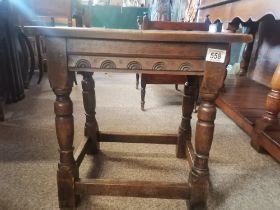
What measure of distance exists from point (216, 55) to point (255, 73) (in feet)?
6.43

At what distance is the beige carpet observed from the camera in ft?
3.16

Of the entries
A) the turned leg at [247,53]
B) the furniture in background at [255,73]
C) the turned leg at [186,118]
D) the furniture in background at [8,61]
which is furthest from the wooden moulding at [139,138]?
the turned leg at [247,53]

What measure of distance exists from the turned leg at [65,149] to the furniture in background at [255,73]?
836mm

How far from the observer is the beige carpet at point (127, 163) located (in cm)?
96

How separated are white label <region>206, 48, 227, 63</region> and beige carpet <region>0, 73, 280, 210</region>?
556mm

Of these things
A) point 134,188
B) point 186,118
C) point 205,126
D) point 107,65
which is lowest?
point 134,188

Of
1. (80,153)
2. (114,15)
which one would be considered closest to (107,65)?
(80,153)

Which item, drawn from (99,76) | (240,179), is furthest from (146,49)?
(99,76)

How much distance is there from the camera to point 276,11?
3.14 feet

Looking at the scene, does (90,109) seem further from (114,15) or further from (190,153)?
(114,15)

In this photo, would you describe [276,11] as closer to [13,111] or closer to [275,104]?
[275,104]

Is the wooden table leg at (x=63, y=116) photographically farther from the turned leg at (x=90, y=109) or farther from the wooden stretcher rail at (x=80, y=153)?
the turned leg at (x=90, y=109)

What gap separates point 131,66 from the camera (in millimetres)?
766

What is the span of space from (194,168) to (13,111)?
147 cm
